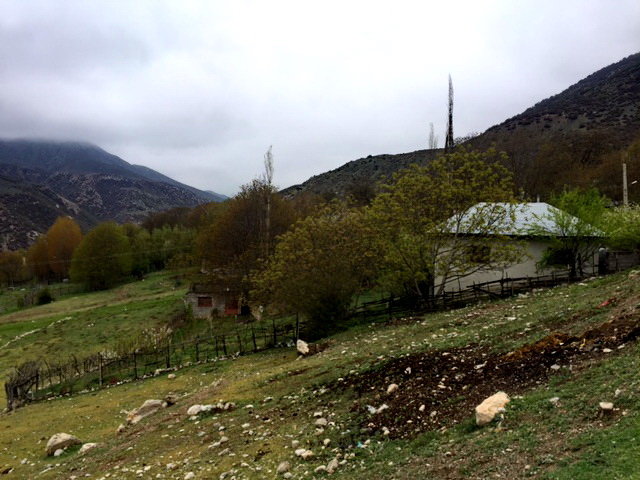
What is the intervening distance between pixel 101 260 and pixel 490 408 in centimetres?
8729

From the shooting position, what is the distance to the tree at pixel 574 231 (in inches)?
1151

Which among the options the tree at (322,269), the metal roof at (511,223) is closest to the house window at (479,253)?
the metal roof at (511,223)

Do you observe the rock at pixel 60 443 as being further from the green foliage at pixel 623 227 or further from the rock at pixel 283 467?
the green foliage at pixel 623 227

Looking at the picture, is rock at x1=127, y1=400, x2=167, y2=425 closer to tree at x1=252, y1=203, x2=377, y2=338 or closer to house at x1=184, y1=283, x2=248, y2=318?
tree at x1=252, y1=203, x2=377, y2=338

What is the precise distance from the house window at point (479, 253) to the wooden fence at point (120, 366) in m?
11.4

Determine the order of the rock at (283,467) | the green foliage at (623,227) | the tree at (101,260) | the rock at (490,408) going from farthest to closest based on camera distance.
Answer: the tree at (101,260)
the green foliage at (623,227)
the rock at (283,467)
the rock at (490,408)

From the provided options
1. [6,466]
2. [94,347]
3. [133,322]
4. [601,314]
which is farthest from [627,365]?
[133,322]

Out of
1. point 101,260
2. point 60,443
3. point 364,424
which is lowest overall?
point 60,443

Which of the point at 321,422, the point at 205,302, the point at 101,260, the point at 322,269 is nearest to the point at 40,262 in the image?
the point at 101,260

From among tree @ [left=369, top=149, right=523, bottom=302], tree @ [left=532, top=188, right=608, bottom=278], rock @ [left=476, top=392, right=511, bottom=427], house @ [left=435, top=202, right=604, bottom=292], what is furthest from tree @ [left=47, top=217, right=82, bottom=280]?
rock @ [left=476, top=392, right=511, bottom=427]

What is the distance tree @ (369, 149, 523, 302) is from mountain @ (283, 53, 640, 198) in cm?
1353

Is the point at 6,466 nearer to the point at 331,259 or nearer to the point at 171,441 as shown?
the point at 171,441

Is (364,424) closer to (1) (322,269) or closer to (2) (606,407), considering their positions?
(2) (606,407)

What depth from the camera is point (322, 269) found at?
26.7 meters
